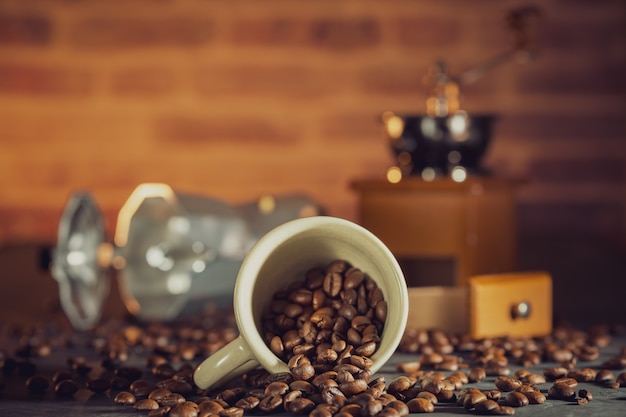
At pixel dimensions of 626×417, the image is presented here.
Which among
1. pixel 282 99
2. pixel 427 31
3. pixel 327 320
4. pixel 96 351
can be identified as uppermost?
pixel 427 31

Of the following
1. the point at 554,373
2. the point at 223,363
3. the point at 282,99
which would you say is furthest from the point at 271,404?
the point at 282,99

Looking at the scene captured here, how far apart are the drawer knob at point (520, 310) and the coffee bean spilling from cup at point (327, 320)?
1.61 ft

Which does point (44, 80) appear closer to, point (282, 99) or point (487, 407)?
point (282, 99)

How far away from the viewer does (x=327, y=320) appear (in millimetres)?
1371

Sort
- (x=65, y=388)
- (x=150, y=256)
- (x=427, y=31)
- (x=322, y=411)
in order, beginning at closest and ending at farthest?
(x=322, y=411)
(x=65, y=388)
(x=150, y=256)
(x=427, y=31)

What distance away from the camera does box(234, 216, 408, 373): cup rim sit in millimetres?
1315

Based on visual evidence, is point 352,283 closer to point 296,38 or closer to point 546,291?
point 546,291

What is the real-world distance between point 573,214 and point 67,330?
5.68 ft

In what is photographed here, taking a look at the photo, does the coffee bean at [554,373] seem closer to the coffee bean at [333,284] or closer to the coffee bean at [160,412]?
the coffee bean at [333,284]

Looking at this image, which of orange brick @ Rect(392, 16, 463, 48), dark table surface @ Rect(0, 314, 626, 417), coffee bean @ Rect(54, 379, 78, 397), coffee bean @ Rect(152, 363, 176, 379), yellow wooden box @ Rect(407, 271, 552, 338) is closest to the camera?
dark table surface @ Rect(0, 314, 626, 417)

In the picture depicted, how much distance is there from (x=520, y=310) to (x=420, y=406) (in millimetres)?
645

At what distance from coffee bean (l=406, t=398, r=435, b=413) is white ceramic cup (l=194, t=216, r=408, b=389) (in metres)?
0.10

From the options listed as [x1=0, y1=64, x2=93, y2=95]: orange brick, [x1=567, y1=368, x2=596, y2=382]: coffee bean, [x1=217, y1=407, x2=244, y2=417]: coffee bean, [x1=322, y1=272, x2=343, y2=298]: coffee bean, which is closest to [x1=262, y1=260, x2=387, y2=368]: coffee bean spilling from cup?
[x1=322, y1=272, x2=343, y2=298]: coffee bean

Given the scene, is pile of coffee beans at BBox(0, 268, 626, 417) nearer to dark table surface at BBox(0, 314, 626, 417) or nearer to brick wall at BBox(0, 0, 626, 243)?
dark table surface at BBox(0, 314, 626, 417)
